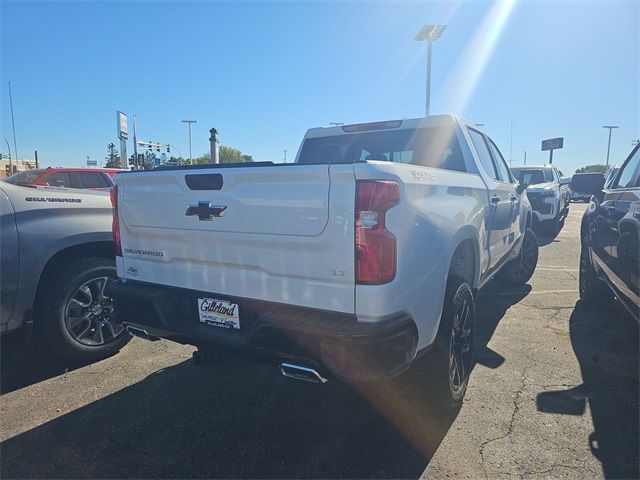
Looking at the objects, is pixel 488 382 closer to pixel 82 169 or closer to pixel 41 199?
pixel 41 199

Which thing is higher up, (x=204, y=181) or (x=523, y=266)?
(x=204, y=181)

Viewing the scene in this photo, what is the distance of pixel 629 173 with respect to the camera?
4.30 metres

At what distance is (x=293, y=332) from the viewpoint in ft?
6.84

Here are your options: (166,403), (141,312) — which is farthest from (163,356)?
(141,312)

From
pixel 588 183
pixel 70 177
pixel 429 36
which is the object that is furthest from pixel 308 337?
pixel 429 36

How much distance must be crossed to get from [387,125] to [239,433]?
9.75ft

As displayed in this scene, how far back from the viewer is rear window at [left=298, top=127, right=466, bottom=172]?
148 inches

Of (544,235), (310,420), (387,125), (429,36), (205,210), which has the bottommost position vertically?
(310,420)

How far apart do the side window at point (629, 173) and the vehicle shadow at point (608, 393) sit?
1.56 metres

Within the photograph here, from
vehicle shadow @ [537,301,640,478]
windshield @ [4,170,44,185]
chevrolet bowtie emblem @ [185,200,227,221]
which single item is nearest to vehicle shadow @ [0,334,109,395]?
chevrolet bowtie emblem @ [185,200,227,221]

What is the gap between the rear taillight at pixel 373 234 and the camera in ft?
6.57

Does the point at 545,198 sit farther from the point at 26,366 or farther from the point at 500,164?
the point at 26,366

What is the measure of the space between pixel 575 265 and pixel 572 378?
5.61m

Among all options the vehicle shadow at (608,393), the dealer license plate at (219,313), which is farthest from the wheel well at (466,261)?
the dealer license plate at (219,313)
